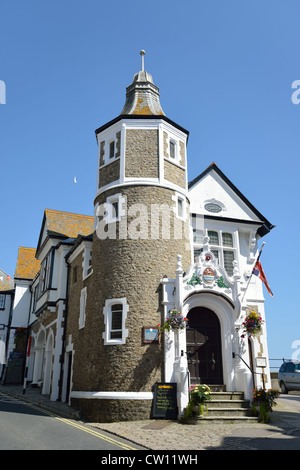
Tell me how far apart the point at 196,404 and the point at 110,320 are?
4589mm

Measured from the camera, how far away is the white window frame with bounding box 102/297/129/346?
15.3m

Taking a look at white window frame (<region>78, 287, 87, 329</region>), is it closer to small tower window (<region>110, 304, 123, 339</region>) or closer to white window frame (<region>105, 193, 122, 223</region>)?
small tower window (<region>110, 304, 123, 339</region>)

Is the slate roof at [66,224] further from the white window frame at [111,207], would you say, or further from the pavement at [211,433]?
the pavement at [211,433]

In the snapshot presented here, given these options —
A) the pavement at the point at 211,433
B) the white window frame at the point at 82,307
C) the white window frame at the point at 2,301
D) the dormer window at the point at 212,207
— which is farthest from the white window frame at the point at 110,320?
the white window frame at the point at 2,301

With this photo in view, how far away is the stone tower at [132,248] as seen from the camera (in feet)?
48.6

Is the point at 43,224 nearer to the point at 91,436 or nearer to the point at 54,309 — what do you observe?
the point at 54,309

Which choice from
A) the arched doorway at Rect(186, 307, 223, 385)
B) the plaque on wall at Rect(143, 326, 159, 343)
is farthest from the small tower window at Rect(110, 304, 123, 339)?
the arched doorway at Rect(186, 307, 223, 385)

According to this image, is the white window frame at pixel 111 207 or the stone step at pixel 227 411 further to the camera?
the white window frame at pixel 111 207

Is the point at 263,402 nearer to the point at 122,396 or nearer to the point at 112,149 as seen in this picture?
the point at 122,396

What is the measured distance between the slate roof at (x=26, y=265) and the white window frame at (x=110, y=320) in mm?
19718

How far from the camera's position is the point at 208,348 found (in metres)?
16.2

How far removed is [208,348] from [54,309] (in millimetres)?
10139

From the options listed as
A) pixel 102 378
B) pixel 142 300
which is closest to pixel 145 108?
pixel 142 300

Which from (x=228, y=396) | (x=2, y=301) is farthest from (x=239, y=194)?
(x=2, y=301)
